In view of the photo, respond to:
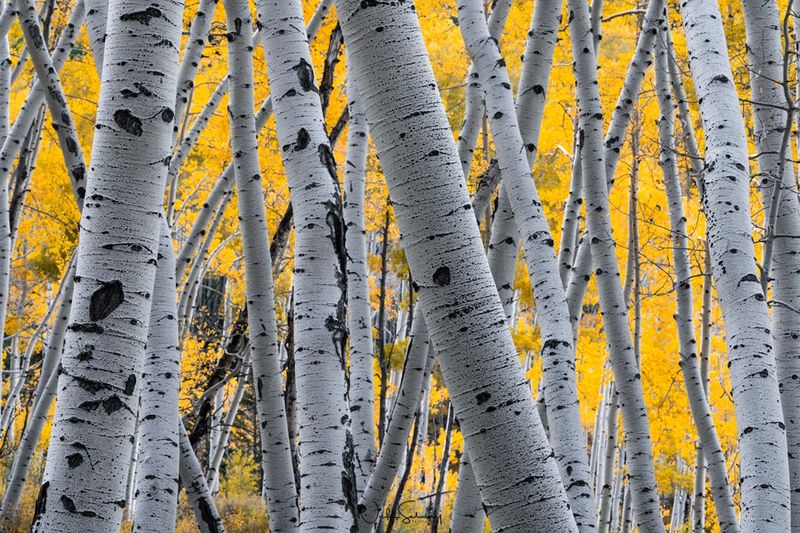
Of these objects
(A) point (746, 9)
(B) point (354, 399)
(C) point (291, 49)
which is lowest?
(B) point (354, 399)

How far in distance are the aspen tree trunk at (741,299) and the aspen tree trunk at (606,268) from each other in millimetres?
1155

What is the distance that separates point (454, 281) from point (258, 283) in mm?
1961

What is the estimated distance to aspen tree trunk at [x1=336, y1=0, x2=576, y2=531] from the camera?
1.24 metres

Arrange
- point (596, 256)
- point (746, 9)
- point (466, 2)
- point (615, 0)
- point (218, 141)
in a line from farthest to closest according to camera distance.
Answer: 1. point (615, 0)
2. point (218, 141)
3. point (596, 256)
4. point (746, 9)
5. point (466, 2)

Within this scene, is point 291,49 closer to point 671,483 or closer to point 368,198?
point 368,198

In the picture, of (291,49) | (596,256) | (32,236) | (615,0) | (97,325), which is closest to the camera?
(97,325)

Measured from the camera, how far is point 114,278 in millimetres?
1604

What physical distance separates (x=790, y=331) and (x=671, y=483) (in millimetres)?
13721

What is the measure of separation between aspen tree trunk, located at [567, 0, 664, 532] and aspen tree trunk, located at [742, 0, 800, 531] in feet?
2.22

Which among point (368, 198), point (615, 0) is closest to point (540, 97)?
point (615, 0)

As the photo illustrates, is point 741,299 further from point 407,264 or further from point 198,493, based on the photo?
point 198,493

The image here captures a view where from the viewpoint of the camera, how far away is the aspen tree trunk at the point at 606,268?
3.62 metres

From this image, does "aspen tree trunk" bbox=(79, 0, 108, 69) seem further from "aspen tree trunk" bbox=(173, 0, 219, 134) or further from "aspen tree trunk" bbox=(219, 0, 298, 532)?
"aspen tree trunk" bbox=(173, 0, 219, 134)

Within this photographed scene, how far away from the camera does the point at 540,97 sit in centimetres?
330
